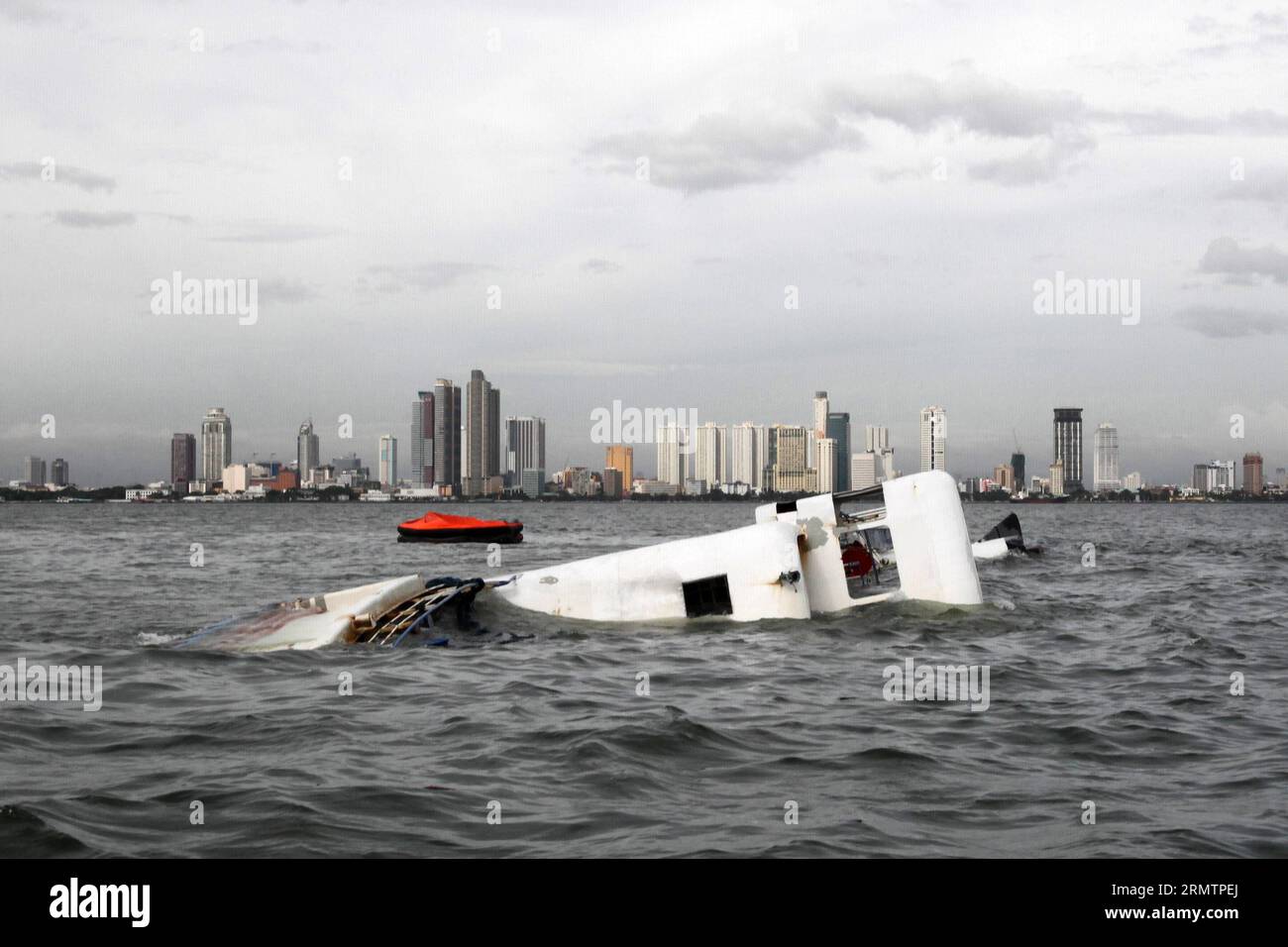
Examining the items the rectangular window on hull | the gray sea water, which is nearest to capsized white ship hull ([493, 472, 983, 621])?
the rectangular window on hull

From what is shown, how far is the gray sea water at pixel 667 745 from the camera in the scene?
26.4ft

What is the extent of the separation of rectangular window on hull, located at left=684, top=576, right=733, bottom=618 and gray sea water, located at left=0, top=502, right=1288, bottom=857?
71 cm

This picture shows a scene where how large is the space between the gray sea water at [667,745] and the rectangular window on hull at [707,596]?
0.71 meters

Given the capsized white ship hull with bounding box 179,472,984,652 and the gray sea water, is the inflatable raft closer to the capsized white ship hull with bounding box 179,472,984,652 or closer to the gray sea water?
the gray sea water

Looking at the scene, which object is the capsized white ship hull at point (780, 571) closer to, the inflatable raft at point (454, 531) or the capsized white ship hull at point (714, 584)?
the capsized white ship hull at point (714, 584)

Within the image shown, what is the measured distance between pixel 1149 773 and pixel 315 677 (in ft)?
34.7

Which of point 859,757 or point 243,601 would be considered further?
point 243,601

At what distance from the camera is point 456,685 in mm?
14406

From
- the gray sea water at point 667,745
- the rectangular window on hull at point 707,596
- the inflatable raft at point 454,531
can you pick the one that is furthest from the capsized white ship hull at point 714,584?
the inflatable raft at point 454,531

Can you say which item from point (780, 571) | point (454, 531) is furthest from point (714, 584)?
point (454, 531)
